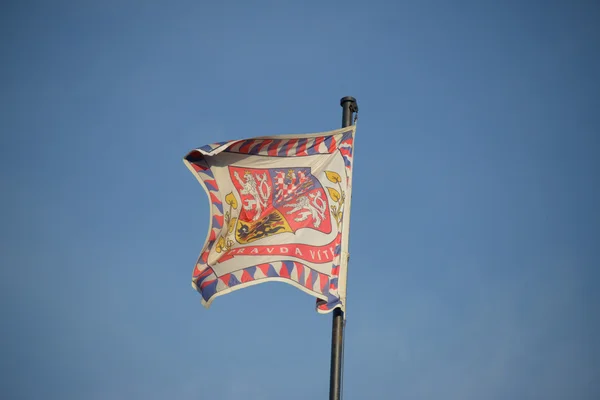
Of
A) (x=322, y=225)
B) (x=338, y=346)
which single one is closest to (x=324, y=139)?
(x=322, y=225)

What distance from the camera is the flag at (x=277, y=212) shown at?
11.0 m

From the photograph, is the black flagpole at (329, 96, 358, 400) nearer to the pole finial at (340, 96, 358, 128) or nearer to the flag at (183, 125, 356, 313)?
the flag at (183, 125, 356, 313)

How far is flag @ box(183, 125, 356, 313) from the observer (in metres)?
11.0

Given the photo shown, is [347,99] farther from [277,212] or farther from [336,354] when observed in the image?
[336,354]

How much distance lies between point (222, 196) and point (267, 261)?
69.0 inches

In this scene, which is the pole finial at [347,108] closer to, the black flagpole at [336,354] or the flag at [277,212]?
the flag at [277,212]

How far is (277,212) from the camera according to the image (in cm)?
1188

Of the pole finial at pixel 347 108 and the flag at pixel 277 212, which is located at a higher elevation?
the pole finial at pixel 347 108

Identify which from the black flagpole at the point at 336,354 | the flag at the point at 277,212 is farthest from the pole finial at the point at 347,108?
the black flagpole at the point at 336,354

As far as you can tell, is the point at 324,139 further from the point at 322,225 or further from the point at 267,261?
the point at 267,261

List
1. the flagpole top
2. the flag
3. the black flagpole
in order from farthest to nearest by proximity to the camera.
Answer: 1. the flagpole top
2. the flag
3. the black flagpole

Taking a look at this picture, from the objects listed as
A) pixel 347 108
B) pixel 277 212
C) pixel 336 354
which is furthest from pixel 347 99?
pixel 336 354

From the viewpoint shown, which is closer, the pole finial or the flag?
the flag

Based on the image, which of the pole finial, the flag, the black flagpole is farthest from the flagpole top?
the black flagpole
